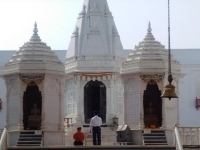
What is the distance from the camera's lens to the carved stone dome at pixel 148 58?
33.8 m

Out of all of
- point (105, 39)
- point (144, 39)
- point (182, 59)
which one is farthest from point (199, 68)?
point (144, 39)

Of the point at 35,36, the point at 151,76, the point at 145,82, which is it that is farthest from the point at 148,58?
the point at 35,36

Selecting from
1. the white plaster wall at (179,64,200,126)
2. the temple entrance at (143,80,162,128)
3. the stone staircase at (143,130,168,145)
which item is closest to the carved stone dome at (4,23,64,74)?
the temple entrance at (143,80,162,128)

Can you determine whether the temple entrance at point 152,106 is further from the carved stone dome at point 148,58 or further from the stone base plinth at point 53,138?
the stone base plinth at point 53,138

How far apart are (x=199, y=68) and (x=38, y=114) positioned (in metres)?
20.1

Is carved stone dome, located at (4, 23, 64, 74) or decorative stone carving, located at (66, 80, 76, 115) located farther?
decorative stone carving, located at (66, 80, 76, 115)

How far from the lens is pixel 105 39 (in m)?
42.5

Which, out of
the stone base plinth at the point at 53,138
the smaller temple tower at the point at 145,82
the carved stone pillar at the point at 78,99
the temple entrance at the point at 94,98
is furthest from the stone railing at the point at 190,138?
the temple entrance at the point at 94,98

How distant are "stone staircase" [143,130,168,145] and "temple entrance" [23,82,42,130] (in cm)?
508

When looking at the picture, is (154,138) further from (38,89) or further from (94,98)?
(94,98)

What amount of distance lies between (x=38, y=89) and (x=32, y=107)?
90cm

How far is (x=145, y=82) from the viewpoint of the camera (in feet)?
111

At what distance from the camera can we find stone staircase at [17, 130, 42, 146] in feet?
104

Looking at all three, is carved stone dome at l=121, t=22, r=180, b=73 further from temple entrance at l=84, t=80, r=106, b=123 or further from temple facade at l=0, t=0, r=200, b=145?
temple entrance at l=84, t=80, r=106, b=123
